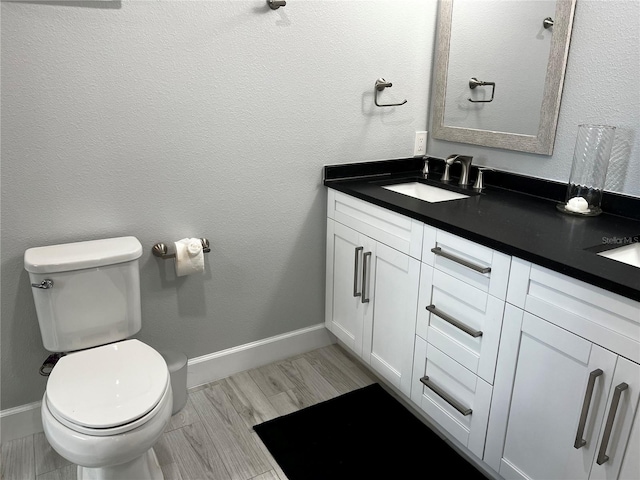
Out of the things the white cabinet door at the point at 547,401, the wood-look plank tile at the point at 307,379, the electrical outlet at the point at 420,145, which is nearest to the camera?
the white cabinet door at the point at 547,401

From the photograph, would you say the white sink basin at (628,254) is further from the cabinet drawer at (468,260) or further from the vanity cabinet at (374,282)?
the vanity cabinet at (374,282)

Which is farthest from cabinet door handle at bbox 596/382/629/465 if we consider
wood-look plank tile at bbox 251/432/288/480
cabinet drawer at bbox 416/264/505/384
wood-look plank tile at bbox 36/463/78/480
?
wood-look plank tile at bbox 36/463/78/480

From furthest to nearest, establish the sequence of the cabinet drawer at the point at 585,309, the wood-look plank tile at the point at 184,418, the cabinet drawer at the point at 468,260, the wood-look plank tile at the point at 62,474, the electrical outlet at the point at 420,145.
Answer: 1. the electrical outlet at the point at 420,145
2. the wood-look plank tile at the point at 184,418
3. the wood-look plank tile at the point at 62,474
4. the cabinet drawer at the point at 468,260
5. the cabinet drawer at the point at 585,309

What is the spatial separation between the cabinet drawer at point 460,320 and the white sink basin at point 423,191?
56 cm

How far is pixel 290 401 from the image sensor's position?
215cm

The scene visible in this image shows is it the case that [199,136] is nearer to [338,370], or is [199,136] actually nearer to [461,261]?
[461,261]

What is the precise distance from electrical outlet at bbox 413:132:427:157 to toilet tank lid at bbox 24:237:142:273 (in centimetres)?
141

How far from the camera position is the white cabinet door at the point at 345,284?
2.16 meters

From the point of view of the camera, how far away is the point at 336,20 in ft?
6.88

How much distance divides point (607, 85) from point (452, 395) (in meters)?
1.22

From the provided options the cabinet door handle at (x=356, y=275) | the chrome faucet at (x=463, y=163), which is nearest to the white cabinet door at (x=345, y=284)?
the cabinet door handle at (x=356, y=275)

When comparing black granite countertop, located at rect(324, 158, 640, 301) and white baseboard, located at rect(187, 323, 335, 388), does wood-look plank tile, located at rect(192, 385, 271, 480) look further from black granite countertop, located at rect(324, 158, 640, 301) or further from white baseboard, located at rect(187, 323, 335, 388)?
black granite countertop, located at rect(324, 158, 640, 301)

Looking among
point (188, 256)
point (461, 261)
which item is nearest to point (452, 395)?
point (461, 261)

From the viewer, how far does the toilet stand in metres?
1.35
